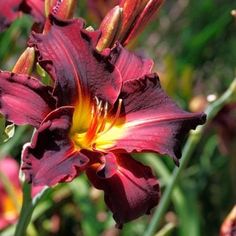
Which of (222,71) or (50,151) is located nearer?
(50,151)

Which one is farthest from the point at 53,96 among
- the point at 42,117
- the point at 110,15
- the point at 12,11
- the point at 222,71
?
the point at 222,71

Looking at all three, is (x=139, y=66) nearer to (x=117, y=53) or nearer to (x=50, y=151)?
(x=117, y=53)

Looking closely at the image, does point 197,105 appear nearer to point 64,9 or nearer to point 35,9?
point 35,9

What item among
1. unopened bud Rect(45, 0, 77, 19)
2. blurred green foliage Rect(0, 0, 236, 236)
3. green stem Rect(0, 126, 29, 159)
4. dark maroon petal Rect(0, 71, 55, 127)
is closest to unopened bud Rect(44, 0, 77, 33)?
unopened bud Rect(45, 0, 77, 19)

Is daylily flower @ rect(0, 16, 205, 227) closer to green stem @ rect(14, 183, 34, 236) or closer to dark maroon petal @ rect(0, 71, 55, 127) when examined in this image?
dark maroon petal @ rect(0, 71, 55, 127)

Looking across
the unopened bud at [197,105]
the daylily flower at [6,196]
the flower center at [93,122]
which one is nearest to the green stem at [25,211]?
the flower center at [93,122]

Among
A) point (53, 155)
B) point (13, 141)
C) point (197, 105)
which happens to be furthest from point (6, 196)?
point (53, 155)
